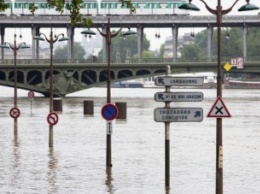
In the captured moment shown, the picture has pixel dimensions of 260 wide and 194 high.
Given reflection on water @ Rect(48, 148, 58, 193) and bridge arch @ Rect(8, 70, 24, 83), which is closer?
reflection on water @ Rect(48, 148, 58, 193)

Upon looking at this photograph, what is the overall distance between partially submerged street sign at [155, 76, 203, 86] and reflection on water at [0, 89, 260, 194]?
3.60 m

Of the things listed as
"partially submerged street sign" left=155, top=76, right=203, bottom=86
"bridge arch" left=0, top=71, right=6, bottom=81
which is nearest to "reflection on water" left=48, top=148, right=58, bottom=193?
"partially submerged street sign" left=155, top=76, right=203, bottom=86

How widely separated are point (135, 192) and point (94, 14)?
131 meters

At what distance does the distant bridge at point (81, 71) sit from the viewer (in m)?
134

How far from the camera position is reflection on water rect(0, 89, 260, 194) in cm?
3481

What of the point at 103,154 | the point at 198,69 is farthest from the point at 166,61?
the point at 103,154

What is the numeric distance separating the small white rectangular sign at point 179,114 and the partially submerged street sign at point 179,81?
73 cm

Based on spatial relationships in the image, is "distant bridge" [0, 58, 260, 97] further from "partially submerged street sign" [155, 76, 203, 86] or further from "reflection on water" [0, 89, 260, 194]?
"partially submerged street sign" [155, 76, 203, 86]

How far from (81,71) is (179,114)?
105m

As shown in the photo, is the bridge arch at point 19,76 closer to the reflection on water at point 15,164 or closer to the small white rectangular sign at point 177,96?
the reflection on water at point 15,164

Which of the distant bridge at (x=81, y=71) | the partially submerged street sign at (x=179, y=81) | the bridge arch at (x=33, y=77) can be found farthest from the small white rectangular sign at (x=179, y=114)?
the bridge arch at (x=33, y=77)

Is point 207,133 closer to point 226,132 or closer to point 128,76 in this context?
point 226,132

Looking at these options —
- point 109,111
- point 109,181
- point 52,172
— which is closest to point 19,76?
point 52,172

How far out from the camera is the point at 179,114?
31.2 meters
